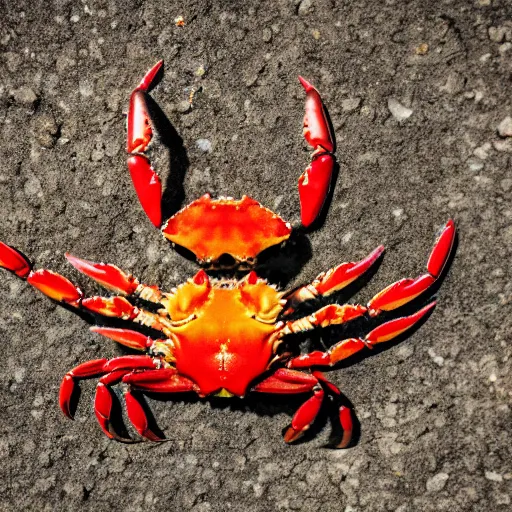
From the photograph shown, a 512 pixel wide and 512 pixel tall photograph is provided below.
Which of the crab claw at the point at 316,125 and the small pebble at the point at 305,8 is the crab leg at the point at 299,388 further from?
the small pebble at the point at 305,8

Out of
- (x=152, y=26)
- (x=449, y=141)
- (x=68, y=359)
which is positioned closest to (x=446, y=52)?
(x=449, y=141)

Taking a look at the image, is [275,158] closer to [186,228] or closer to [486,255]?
[186,228]

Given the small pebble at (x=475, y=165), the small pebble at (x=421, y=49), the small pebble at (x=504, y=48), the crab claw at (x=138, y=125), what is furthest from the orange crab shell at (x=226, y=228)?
the small pebble at (x=504, y=48)

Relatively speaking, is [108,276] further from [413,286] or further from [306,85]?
[413,286]

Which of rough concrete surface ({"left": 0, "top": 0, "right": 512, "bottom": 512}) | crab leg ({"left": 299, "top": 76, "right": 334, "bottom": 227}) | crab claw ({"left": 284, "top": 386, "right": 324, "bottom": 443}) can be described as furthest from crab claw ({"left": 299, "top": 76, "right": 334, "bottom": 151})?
crab claw ({"left": 284, "top": 386, "right": 324, "bottom": 443})

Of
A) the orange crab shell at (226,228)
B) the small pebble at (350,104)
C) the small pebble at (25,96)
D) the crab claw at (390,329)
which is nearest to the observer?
the orange crab shell at (226,228)

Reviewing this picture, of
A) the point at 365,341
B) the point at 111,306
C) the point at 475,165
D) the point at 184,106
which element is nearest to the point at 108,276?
the point at 111,306

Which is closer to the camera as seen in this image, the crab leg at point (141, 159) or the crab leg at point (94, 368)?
the crab leg at point (141, 159)
